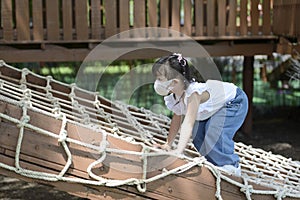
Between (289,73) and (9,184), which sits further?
(289,73)

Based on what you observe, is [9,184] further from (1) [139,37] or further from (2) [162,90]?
(2) [162,90]

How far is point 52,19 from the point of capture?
6.85m

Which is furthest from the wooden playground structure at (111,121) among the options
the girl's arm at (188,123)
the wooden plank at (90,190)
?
the girl's arm at (188,123)

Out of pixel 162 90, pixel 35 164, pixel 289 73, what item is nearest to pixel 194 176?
pixel 162 90

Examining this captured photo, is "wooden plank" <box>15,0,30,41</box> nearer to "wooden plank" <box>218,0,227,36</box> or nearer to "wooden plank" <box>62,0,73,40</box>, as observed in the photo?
"wooden plank" <box>62,0,73,40</box>

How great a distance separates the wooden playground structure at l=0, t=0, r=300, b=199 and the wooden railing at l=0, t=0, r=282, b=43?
1cm

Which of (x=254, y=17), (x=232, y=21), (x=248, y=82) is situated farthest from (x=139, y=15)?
(x=248, y=82)

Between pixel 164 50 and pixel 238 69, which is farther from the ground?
pixel 164 50

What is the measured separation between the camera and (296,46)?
692cm

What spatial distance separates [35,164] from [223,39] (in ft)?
14.7

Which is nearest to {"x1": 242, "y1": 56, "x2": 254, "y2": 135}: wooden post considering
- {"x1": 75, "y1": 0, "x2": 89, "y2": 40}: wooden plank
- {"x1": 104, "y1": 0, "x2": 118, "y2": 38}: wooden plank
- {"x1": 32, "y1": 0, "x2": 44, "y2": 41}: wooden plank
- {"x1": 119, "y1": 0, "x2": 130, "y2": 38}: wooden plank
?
{"x1": 119, "y1": 0, "x2": 130, "y2": 38}: wooden plank

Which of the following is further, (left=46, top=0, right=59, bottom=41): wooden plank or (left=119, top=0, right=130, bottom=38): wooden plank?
(left=119, top=0, right=130, bottom=38): wooden plank

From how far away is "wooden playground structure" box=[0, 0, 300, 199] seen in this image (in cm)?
324

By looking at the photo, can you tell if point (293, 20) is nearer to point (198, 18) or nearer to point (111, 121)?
point (198, 18)
